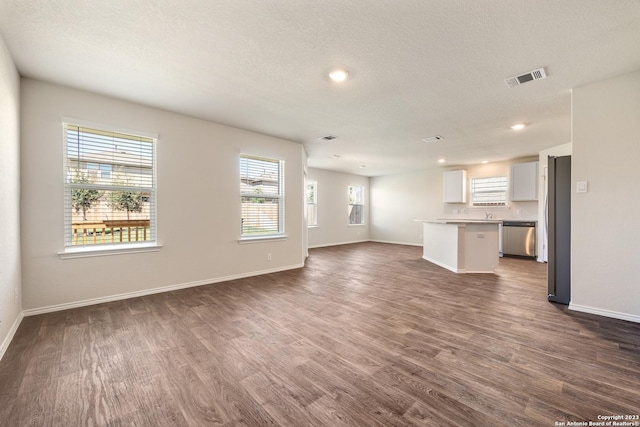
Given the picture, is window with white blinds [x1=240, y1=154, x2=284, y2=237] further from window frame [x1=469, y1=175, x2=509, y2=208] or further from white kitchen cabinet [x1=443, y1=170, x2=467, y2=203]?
window frame [x1=469, y1=175, x2=509, y2=208]

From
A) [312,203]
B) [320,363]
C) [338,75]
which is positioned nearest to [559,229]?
[338,75]

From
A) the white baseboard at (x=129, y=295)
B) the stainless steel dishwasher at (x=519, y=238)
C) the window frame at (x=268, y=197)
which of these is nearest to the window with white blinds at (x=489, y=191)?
the stainless steel dishwasher at (x=519, y=238)

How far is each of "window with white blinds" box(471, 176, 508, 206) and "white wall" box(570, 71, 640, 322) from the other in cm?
471

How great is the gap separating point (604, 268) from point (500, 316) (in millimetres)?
1233

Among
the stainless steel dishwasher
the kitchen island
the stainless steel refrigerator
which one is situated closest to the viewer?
the stainless steel refrigerator

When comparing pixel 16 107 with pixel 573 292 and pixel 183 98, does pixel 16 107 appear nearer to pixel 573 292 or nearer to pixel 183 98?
pixel 183 98

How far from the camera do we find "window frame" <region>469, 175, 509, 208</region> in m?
7.30

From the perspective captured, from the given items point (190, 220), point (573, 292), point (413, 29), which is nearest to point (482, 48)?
point (413, 29)

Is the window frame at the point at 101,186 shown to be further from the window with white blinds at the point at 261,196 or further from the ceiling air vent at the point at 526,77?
the ceiling air vent at the point at 526,77

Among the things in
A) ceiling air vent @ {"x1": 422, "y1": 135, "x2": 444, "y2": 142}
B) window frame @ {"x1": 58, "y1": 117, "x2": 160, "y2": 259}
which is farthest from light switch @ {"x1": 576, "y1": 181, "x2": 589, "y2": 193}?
window frame @ {"x1": 58, "y1": 117, "x2": 160, "y2": 259}

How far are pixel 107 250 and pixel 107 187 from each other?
2.62ft

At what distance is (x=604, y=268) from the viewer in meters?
2.92

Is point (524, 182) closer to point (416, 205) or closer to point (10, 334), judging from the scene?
point (416, 205)

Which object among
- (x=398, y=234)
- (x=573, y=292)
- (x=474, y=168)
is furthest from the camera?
(x=398, y=234)
